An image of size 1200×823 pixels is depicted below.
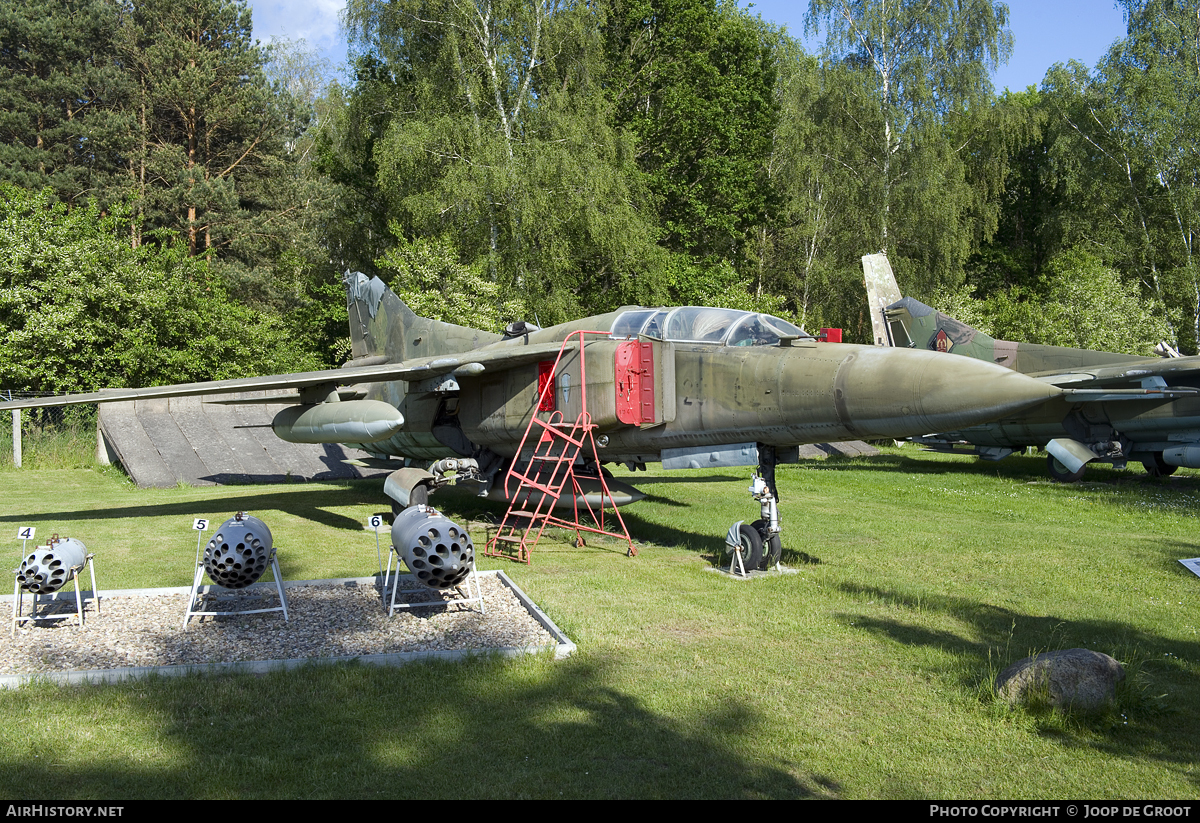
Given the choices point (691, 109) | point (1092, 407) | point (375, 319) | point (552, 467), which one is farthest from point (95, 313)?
point (1092, 407)

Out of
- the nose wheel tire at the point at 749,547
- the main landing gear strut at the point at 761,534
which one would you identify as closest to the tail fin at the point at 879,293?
the main landing gear strut at the point at 761,534

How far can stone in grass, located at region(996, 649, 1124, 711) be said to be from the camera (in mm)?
4691

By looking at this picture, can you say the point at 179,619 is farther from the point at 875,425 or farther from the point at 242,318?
the point at 242,318

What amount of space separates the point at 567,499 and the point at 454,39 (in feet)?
67.8

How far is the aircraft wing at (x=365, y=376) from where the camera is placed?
34.3 feet

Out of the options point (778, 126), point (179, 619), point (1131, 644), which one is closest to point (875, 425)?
point (1131, 644)

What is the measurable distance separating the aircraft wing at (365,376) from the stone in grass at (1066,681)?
6.53 m

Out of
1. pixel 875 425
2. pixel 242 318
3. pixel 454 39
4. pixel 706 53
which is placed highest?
pixel 706 53

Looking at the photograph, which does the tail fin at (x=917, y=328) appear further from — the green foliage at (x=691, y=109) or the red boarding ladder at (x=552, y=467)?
the green foliage at (x=691, y=109)

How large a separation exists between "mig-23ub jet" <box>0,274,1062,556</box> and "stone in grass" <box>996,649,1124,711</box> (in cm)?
213

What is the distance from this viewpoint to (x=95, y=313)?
23.8 meters

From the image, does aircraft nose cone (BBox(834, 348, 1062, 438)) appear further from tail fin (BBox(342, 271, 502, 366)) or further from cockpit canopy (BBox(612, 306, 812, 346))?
tail fin (BBox(342, 271, 502, 366))

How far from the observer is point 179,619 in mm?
6766
